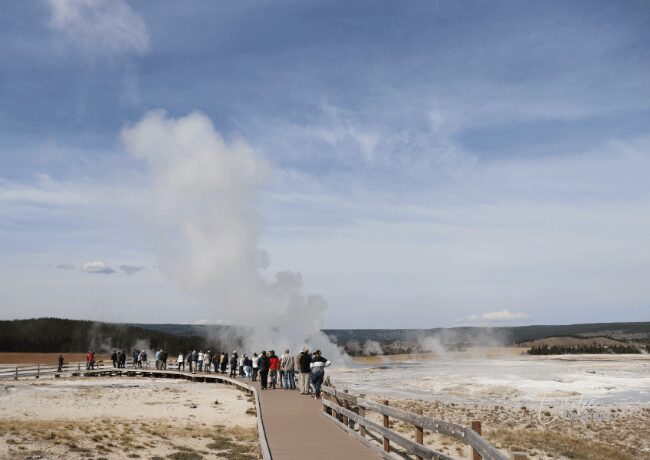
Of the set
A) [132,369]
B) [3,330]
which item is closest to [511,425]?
[132,369]

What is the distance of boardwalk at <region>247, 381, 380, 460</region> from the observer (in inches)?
426

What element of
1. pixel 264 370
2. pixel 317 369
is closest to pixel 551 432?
pixel 317 369

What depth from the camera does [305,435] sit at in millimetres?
13008

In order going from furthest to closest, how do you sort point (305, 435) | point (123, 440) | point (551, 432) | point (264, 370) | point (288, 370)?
point (264, 370) < point (288, 370) < point (551, 432) < point (123, 440) < point (305, 435)

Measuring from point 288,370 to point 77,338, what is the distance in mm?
94368

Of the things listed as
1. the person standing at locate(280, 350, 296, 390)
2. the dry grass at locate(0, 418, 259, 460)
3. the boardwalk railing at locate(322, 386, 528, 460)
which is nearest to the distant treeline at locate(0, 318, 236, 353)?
the person standing at locate(280, 350, 296, 390)

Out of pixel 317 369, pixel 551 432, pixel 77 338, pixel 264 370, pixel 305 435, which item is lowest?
pixel 551 432

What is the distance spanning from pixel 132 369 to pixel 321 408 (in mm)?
29988

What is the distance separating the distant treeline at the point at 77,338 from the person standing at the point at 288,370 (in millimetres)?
73281

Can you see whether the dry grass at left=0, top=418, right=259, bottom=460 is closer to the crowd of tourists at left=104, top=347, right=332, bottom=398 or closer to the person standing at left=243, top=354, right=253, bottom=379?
the crowd of tourists at left=104, top=347, right=332, bottom=398

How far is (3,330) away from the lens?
105 meters

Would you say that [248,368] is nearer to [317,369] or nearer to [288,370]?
[288,370]

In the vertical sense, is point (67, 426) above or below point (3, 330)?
below

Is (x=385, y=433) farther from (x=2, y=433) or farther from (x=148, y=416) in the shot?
(x=148, y=416)
